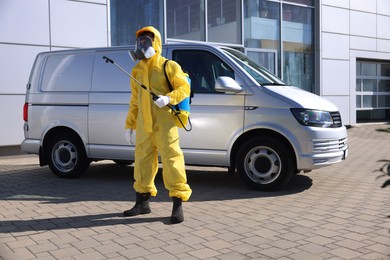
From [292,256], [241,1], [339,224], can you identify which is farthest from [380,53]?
[292,256]

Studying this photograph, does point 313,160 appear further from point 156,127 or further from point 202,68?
point 156,127

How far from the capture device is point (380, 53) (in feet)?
59.1

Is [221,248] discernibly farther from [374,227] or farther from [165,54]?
[165,54]

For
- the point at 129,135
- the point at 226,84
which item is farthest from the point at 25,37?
the point at 129,135

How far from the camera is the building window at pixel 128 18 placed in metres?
11.9

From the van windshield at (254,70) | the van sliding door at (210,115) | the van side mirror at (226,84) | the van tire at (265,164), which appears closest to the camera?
the van side mirror at (226,84)

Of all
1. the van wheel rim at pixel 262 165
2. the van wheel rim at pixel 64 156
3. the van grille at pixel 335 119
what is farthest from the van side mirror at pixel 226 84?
the van wheel rim at pixel 64 156

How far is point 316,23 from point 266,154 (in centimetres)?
1124

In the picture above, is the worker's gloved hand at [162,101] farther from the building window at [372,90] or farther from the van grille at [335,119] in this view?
the building window at [372,90]

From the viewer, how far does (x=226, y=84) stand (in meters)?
6.08

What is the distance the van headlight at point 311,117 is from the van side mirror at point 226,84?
0.79 metres

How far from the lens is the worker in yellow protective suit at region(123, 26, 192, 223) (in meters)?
4.81

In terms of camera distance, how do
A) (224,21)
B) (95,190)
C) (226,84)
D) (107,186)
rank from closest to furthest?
(226,84) → (95,190) → (107,186) → (224,21)

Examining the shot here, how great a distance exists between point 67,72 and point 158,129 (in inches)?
127
